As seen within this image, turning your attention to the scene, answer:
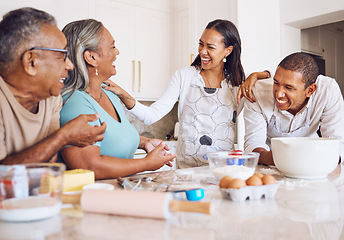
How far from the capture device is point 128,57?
153 inches

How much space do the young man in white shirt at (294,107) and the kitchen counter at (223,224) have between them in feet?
2.39

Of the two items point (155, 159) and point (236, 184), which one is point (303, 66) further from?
point (236, 184)

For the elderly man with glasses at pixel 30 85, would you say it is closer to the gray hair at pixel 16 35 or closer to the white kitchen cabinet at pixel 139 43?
the gray hair at pixel 16 35

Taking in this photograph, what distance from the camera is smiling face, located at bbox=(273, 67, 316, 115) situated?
168 cm

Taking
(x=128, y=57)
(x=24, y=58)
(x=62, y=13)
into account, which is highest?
(x=62, y=13)

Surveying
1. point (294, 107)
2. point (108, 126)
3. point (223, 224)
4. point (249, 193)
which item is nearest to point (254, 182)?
point (249, 193)

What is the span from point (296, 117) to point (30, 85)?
1335 millimetres

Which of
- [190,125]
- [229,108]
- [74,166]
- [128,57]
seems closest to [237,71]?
[229,108]

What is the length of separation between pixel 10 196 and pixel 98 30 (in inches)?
37.0

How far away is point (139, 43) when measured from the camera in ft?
13.1

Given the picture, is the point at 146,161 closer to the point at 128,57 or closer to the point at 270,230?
the point at 270,230

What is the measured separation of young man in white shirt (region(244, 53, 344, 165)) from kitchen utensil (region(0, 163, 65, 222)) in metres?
1.09

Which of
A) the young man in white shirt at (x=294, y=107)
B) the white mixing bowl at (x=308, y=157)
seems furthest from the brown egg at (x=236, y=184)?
the young man in white shirt at (x=294, y=107)

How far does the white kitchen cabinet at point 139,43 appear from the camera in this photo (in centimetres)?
378
